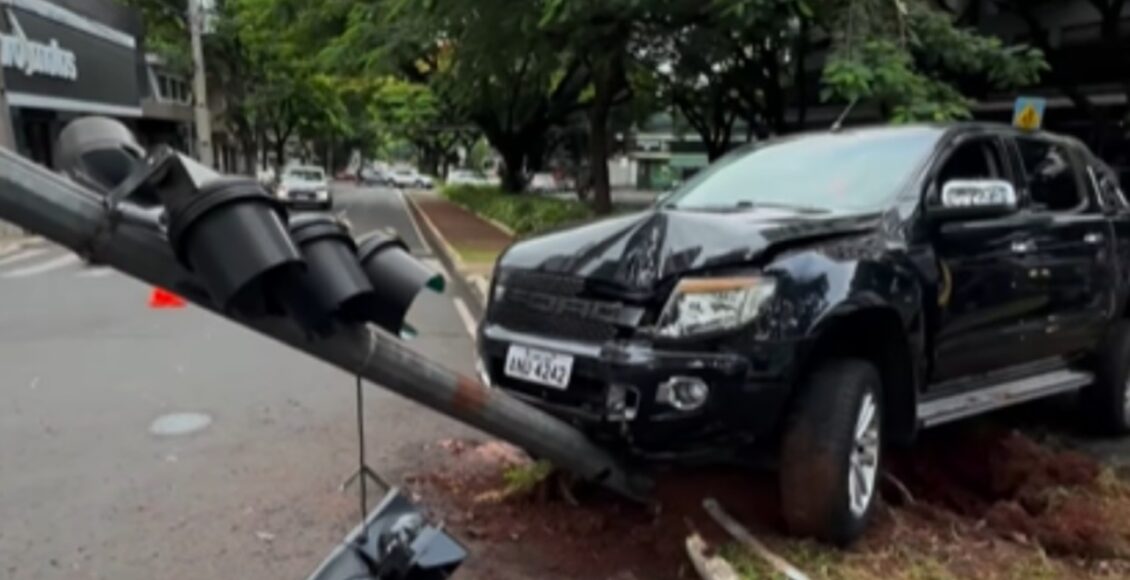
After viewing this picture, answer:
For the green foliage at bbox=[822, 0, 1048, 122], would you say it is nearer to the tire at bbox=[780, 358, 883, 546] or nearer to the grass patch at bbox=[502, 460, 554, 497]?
the grass patch at bbox=[502, 460, 554, 497]

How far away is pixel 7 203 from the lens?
1948mm

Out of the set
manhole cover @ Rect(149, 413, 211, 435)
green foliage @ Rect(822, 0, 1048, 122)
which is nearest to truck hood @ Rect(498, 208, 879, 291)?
manhole cover @ Rect(149, 413, 211, 435)

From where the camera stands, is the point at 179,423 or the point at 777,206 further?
the point at 179,423

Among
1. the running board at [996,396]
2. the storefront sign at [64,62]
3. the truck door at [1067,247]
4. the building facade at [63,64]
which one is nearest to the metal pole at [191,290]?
the running board at [996,396]

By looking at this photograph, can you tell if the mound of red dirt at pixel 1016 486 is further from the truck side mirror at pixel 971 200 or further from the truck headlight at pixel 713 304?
the truck headlight at pixel 713 304

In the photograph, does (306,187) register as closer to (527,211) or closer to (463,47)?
(527,211)

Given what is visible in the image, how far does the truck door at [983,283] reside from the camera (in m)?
4.67

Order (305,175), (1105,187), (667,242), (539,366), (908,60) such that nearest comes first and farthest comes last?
1. (667,242)
2. (539,366)
3. (1105,187)
4. (908,60)
5. (305,175)

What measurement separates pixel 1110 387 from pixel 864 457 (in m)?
→ 2.72

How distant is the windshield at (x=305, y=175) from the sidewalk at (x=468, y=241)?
5664 millimetres

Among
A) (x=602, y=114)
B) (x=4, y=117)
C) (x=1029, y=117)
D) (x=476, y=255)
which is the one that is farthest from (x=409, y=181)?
(x=1029, y=117)

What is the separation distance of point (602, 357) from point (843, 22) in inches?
341

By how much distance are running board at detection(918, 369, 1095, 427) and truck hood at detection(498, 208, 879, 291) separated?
3.19ft

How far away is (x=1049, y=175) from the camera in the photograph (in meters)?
5.73
